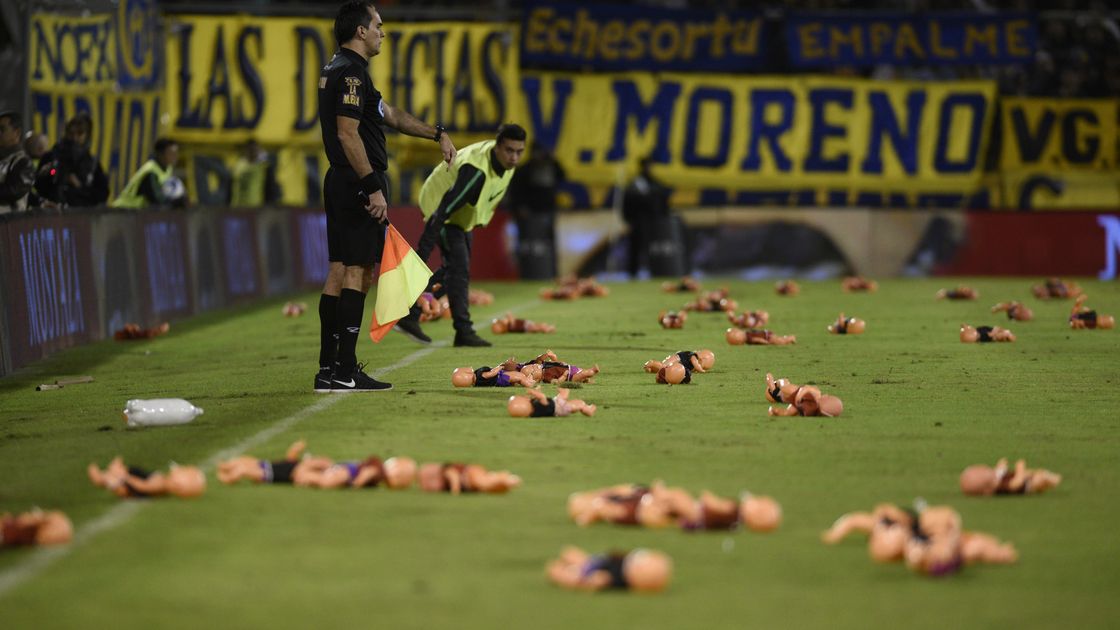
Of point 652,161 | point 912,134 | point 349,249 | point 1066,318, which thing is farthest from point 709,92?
point 349,249

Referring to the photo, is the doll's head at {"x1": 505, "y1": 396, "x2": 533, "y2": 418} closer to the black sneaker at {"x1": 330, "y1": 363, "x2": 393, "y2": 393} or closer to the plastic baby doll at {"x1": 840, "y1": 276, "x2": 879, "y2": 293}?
the black sneaker at {"x1": 330, "y1": 363, "x2": 393, "y2": 393}

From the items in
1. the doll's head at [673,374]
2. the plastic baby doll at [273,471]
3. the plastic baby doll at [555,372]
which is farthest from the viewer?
the doll's head at [673,374]

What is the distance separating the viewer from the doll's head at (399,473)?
24.1 ft

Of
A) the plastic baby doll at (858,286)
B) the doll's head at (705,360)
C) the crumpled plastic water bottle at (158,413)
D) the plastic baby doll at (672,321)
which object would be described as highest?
the crumpled plastic water bottle at (158,413)

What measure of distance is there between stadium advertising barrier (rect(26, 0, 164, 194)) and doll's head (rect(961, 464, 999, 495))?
15621mm

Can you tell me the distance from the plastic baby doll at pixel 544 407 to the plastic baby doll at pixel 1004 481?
2.90 m

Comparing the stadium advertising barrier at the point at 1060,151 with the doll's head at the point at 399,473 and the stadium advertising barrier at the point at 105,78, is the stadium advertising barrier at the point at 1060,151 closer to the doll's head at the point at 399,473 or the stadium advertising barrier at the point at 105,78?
the stadium advertising barrier at the point at 105,78

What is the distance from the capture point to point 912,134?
102 ft

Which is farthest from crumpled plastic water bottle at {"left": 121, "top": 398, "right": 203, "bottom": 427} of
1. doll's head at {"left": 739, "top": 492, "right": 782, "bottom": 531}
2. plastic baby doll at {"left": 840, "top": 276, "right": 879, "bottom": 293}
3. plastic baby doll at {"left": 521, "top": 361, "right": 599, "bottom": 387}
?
plastic baby doll at {"left": 840, "top": 276, "right": 879, "bottom": 293}

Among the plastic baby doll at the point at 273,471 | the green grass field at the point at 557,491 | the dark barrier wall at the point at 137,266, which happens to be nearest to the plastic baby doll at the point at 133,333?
the dark barrier wall at the point at 137,266

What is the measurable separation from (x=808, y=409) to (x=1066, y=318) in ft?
32.3

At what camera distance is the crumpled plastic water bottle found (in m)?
9.44

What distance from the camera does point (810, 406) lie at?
990cm

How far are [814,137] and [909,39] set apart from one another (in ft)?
8.00
